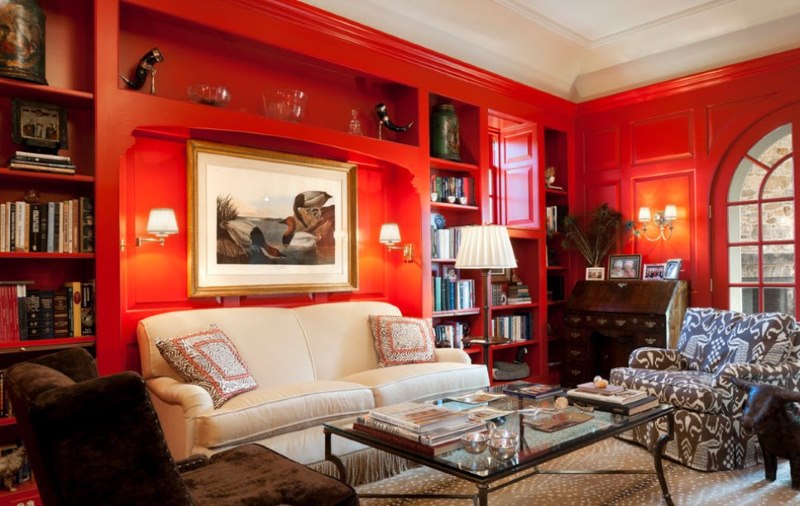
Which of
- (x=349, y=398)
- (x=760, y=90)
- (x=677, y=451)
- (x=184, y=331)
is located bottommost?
A: (x=677, y=451)

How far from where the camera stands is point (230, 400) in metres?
2.73

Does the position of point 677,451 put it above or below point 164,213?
below

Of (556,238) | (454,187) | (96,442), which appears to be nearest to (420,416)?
(96,442)

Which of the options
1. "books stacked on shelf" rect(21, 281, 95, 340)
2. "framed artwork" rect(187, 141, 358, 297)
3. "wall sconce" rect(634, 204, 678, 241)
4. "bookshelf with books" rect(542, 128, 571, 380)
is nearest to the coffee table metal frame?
"books stacked on shelf" rect(21, 281, 95, 340)

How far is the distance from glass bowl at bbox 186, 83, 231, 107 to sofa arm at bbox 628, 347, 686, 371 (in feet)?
10.2

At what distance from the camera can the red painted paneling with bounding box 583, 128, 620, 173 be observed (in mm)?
5363

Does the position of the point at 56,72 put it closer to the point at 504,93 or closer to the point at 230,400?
the point at 230,400

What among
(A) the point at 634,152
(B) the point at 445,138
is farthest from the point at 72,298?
(A) the point at 634,152

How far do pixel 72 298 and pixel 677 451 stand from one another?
131 inches

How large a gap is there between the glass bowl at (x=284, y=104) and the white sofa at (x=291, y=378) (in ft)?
4.11

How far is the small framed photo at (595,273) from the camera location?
5.15 m

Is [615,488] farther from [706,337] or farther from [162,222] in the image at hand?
[162,222]

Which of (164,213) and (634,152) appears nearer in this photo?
(164,213)

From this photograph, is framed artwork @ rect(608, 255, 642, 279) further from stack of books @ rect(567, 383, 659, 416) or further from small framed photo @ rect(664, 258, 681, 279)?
stack of books @ rect(567, 383, 659, 416)
